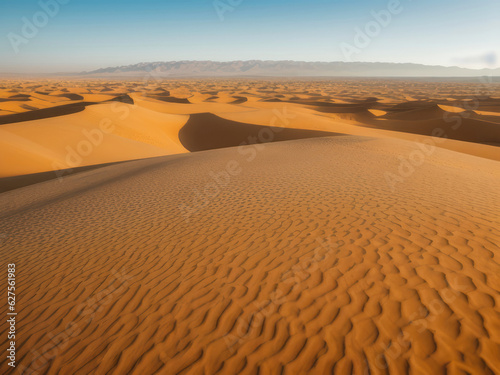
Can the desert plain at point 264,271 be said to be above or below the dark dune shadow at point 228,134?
above

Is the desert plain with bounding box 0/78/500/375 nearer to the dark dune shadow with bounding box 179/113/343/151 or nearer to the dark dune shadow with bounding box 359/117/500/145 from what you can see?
the dark dune shadow with bounding box 179/113/343/151

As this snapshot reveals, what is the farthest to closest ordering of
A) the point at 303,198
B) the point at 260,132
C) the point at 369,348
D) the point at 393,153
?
the point at 260,132 → the point at 393,153 → the point at 303,198 → the point at 369,348

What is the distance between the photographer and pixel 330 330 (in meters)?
3.47

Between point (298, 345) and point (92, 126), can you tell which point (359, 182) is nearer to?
point (298, 345)

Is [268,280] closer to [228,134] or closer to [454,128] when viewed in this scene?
[228,134]

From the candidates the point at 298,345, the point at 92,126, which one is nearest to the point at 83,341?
the point at 298,345

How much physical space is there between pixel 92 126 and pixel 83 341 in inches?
982

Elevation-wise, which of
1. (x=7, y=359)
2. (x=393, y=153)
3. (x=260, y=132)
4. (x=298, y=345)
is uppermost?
(x=298, y=345)

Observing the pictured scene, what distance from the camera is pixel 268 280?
4527mm

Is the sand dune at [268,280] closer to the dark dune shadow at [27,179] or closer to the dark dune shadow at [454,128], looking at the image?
the dark dune shadow at [27,179]

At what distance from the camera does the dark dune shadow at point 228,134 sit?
90.3ft

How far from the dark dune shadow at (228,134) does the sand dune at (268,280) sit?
61.3 ft

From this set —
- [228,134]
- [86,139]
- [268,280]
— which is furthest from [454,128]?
[268,280]

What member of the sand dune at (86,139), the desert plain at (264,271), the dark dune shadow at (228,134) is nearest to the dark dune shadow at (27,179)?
the sand dune at (86,139)
